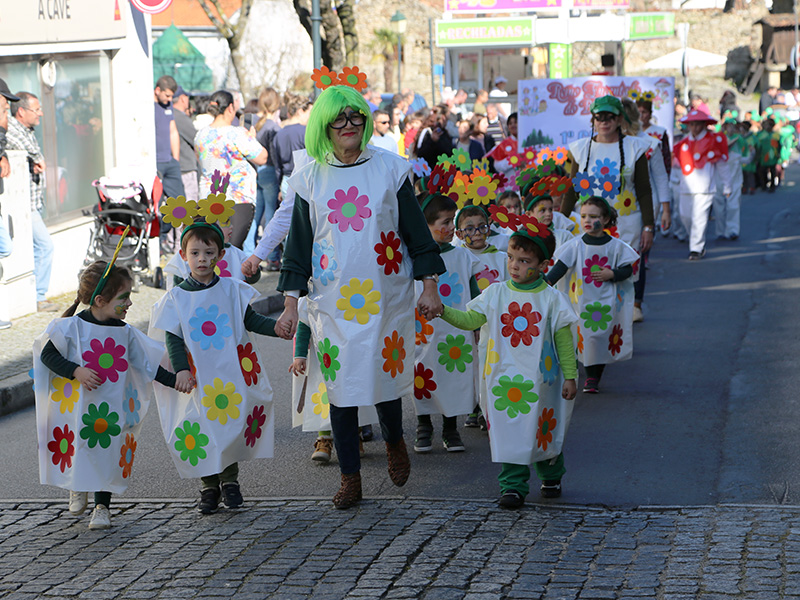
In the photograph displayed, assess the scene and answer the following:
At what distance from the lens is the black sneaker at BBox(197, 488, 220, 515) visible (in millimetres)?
5531

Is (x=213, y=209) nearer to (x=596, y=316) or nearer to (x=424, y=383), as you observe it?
(x=424, y=383)

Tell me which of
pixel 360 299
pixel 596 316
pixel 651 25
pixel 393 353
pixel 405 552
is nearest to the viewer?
pixel 405 552

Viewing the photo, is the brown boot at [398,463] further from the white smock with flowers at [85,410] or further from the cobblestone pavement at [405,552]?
the white smock with flowers at [85,410]

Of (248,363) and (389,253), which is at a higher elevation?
(389,253)

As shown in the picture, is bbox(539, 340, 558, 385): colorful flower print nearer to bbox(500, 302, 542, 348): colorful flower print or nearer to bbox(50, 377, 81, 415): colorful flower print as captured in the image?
bbox(500, 302, 542, 348): colorful flower print

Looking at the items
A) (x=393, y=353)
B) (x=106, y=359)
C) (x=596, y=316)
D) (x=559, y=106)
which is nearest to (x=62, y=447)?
(x=106, y=359)

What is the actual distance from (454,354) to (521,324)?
108cm

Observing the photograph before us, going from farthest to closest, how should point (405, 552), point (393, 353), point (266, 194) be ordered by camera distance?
point (266, 194) < point (393, 353) < point (405, 552)

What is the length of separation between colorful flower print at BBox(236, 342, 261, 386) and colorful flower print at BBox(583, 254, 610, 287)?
3.10m

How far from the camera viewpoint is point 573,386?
17.9 ft

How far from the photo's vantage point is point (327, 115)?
534 cm

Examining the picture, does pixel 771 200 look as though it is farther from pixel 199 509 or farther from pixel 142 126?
pixel 199 509

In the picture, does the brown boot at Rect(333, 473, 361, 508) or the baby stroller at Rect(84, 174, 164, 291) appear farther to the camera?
the baby stroller at Rect(84, 174, 164, 291)

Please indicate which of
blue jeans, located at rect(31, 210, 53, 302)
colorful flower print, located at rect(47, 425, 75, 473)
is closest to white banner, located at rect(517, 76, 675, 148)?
blue jeans, located at rect(31, 210, 53, 302)
